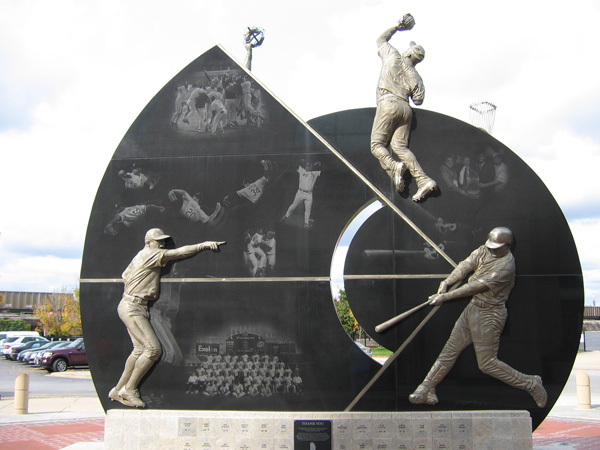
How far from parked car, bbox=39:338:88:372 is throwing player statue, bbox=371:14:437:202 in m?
20.1

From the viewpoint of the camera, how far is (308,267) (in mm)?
8500

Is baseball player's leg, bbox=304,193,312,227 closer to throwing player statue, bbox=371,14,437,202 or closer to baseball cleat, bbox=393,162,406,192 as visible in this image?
throwing player statue, bbox=371,14,437,202

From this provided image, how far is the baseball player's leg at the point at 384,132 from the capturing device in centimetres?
856

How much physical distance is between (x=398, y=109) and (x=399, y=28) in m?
1.39

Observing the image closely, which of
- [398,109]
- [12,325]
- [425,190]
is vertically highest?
[398,109]

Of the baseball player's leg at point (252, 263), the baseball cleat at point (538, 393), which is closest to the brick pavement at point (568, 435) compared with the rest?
the baseball cleat at point (538, 393)

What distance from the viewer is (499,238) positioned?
26.6 feet

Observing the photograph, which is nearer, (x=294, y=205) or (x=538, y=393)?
(x=538, y=393)

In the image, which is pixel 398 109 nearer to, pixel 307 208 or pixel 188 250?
pixel 307 208

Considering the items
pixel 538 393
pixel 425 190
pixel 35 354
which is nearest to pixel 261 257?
pixel 425 190

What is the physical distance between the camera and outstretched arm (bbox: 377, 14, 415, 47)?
886 cm

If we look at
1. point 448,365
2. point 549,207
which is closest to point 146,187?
point 448,365

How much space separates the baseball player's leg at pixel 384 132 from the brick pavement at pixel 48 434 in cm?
728

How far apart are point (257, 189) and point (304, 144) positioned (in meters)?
1.00
